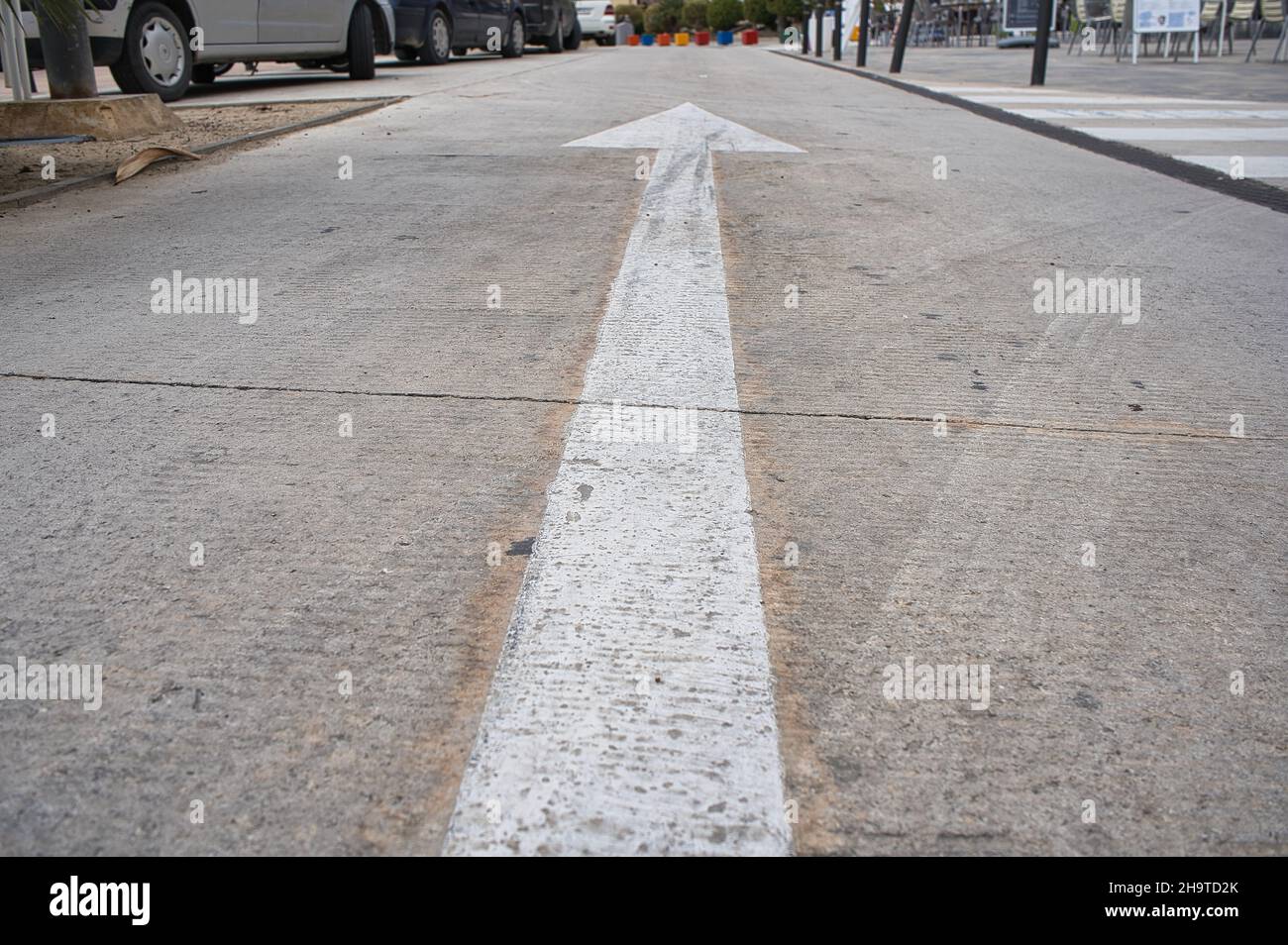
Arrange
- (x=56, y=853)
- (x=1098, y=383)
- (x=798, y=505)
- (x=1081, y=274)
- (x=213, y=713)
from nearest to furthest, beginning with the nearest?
(x=56, y=853) < (x=213, y=713) < (x=798, y=505) < (x=1098, y=383) < (x=1081, y=274)

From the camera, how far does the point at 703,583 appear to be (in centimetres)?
182

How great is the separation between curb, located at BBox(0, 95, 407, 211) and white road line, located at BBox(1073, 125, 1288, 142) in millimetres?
5450

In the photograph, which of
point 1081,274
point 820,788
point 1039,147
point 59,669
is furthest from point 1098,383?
point 1039,147

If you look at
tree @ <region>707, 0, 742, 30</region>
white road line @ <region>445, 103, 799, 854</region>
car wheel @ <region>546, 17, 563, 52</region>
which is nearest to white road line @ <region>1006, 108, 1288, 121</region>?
white road line @ <region>445, 103, 799, 854</region>

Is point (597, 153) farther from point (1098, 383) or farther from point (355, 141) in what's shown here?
point (1098, 383)

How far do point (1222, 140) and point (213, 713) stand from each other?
25.7 feet

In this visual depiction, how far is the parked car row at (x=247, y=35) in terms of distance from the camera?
26.1 ft

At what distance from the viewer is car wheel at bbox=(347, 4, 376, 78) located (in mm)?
11203

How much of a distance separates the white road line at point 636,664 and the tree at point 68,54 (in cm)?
540

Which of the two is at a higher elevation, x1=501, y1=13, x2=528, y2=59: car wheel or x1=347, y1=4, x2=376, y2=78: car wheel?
x1=501, y1=13, x2=528, y2=59: car wheel

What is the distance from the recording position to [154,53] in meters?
8.41
